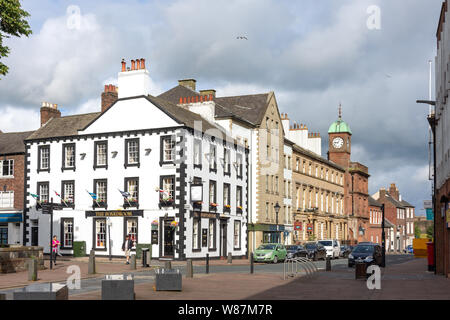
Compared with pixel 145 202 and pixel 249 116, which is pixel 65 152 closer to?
pixel 145 202

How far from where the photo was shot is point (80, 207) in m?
47.1

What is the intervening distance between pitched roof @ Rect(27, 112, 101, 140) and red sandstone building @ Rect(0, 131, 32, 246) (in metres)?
2.66

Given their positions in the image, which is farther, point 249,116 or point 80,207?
point 249,116

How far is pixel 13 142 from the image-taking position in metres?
53.4

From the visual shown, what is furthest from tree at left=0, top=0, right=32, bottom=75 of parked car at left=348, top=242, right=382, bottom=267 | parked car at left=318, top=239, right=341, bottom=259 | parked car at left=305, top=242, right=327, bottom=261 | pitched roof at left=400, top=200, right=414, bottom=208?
pitched roof at left=400, top=200, right=414, bottom=208

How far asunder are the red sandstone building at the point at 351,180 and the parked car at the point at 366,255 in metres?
49.9

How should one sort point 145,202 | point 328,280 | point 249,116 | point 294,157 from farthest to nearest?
point 294,157 → point 249,116 → point 145,202 → point 328,280

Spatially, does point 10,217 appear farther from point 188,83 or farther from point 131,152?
point 188,83

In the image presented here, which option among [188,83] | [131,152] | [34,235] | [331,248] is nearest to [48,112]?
[34,235]

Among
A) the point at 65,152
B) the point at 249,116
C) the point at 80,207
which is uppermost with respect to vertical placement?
the point at 249,116

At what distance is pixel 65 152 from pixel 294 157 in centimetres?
2695

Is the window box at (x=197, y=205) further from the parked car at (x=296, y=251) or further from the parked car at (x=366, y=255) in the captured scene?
the parked car at (x=366, y=255)

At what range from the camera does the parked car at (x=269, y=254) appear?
44.2 m
